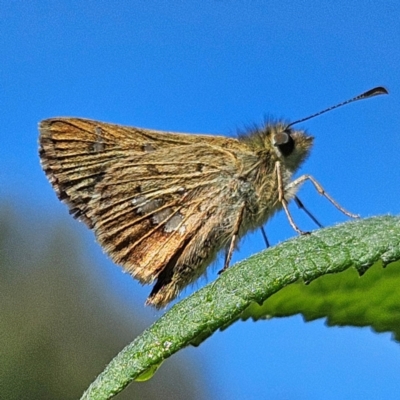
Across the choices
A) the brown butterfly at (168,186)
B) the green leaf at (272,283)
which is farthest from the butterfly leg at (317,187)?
the green leaf at (272,283)

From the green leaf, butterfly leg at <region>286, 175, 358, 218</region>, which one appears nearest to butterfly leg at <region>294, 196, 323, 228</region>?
butterfly leg at <region>286, 175, 358, 218</region>

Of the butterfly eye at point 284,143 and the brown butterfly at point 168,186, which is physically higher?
the butterfly eye at point 284,143

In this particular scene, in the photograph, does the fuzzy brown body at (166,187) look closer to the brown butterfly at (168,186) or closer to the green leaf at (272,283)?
the brown butterfly at (168,186)

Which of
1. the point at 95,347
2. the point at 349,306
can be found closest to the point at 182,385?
the point at 95,347

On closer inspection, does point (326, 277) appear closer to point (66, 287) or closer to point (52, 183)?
point (52, 183)

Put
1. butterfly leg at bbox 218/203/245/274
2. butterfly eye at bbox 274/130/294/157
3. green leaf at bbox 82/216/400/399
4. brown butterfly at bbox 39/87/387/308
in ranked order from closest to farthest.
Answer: green leaf at bbox 82/216/400/399 → butterfly leg at bbox 218/203/245/274 → brown butterfly at bbox 39/87/387/308 → butterfly eye at bbox 274/130/294/157

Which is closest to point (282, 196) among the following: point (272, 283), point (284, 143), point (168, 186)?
point (284, 143)

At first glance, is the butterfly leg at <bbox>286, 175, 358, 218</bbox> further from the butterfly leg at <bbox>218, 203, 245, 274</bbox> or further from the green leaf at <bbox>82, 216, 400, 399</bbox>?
the green leaf at <bbox>82, 216, 400, 399</bbox>
